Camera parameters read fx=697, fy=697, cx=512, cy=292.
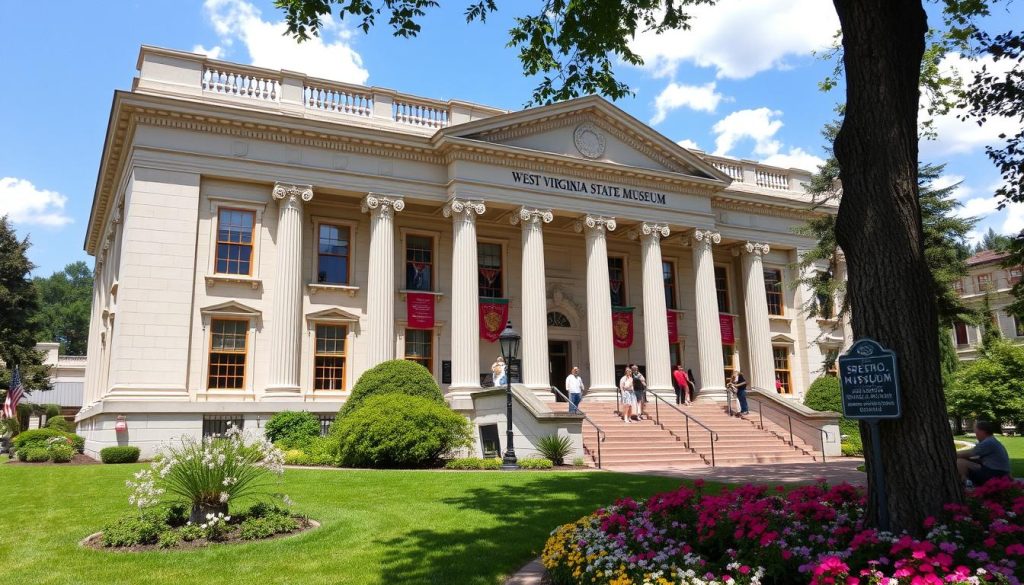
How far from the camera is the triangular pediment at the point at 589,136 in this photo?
83.3 ft

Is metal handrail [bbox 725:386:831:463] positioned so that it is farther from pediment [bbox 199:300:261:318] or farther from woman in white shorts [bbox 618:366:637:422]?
pediment [bbox 199:300:261:318]

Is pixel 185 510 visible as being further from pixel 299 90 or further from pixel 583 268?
pixel 583 268

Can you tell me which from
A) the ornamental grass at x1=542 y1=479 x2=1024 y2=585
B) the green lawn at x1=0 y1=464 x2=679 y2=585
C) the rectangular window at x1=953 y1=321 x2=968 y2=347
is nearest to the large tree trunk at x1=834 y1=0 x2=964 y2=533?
the ornamental grass at x1=542 y1=479 x2=1024 y2=585

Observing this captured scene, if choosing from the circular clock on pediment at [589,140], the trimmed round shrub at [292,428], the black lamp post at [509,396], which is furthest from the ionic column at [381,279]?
the circular clock on pediment at [589,140]

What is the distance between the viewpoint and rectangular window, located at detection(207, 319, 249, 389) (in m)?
22.1

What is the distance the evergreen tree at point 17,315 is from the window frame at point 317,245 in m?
23.8

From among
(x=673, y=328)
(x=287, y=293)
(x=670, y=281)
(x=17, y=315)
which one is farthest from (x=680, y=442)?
(x=17, y=315)

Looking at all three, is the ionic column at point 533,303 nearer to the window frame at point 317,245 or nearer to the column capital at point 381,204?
the column capital at point 381,204

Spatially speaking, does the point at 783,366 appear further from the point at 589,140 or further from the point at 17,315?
the point at 17,315

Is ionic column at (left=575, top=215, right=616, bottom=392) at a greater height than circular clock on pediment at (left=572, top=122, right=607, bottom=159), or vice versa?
circular clock on pediment at (left=572, top=122, right=607, bottom=159)

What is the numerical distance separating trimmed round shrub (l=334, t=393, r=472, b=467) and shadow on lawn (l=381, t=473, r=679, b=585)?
426 cm

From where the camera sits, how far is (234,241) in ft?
75.3

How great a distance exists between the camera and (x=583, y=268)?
29922 mm

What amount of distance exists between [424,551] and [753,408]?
21.8m
